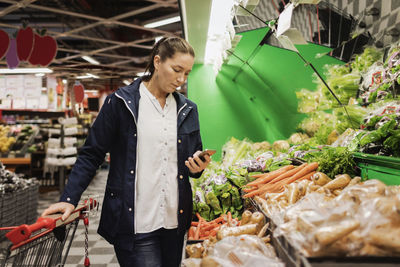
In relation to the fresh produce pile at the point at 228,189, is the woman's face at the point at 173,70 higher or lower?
higher

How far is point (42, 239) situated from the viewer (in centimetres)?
177

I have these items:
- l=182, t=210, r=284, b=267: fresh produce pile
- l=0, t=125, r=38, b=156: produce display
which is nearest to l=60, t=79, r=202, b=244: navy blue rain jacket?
l=182, t=210, r=284, b=267: fresh produce pile

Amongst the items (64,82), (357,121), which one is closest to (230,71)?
(357,121)

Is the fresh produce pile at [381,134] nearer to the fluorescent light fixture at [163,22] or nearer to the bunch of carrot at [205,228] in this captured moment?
the bunch of carrot at [205,228]

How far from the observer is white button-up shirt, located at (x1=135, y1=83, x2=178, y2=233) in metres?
1.90

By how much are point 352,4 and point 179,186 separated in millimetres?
3386

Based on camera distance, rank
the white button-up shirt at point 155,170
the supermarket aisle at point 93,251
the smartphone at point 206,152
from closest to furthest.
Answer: the smartphone at point 206,152, the white button-up shirt at point 155,170, the supermarket aisle at point 93,251

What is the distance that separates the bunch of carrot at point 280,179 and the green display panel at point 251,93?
240 centimetres

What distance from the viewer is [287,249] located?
3.55 feet

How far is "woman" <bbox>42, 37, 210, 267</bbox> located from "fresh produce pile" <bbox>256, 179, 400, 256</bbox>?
900mm

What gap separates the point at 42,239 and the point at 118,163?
575mm

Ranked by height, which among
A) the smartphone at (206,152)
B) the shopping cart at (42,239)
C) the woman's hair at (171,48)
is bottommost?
the shopping cart at (42,239)

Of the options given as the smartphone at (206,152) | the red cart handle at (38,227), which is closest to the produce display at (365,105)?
the smartphone at (206,152)

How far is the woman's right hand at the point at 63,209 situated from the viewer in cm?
162
